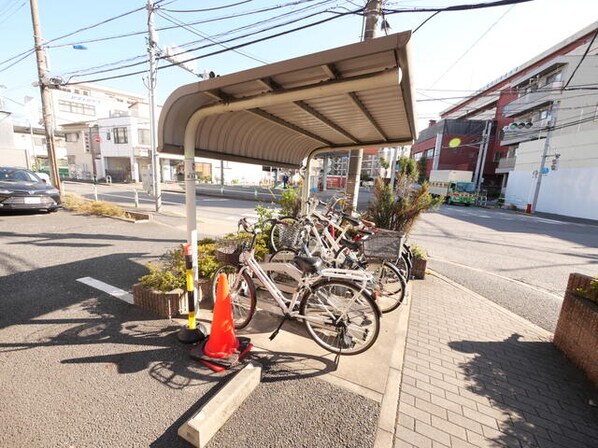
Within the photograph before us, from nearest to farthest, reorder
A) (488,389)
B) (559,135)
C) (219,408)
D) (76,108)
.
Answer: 1. (219,408)
2. (488,389)
3. (559,135)
4. (76,108)

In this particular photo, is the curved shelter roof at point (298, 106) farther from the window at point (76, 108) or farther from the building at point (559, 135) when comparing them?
the window at point (76, 108)

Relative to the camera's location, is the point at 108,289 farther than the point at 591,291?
Yes

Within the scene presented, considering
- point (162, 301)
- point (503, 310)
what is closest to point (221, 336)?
point (162, 301)

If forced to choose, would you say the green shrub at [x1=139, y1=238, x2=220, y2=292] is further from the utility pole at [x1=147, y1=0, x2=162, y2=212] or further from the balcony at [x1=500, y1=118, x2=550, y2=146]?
the balcony at [x1=500, y1=118, x2=550, y2=146]

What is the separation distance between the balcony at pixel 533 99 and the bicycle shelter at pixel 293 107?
27254mm

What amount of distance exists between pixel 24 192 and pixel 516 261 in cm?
1476

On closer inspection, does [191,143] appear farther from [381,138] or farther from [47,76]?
[47,76]

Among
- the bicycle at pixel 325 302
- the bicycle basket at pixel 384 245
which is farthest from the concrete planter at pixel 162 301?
the bicycle basket at pixel 384 245

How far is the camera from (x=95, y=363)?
8.64ft

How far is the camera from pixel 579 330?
3.07 metres

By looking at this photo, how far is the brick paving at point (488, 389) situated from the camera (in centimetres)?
218

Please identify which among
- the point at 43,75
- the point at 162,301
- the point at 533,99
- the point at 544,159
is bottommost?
the point at 162,301

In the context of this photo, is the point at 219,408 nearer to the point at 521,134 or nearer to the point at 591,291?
the point at 591,291

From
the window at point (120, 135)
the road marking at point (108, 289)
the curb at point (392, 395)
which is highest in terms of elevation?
the window at point (120, 135)
